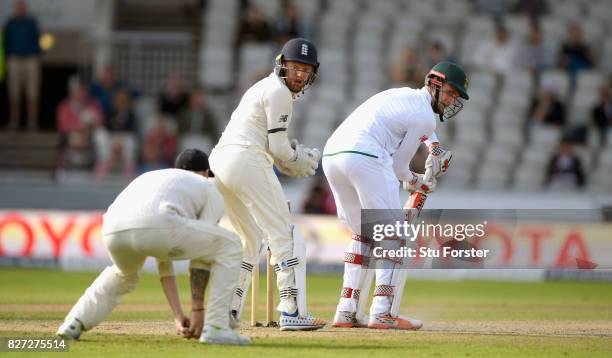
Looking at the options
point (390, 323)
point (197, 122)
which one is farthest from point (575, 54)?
point (390, 323)

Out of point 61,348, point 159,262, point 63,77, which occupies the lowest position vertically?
point 61,348

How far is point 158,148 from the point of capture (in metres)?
19.3

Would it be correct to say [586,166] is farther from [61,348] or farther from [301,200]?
[61,348]

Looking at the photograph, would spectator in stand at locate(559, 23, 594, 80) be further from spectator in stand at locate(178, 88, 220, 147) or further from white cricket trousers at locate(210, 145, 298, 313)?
white cricket trousers at locate(210, 145, 298, 313)

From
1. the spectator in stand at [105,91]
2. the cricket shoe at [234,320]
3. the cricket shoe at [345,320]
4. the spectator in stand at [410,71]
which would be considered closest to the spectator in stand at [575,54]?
the spectator in stand at [410,71]

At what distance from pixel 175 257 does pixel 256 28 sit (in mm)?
12857

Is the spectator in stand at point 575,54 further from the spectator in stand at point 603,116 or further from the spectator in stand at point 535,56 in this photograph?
the spectator in stand at point 603,116

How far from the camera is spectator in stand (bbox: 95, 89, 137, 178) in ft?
62.8

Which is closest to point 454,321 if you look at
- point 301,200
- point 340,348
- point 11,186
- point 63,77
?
point 340,348

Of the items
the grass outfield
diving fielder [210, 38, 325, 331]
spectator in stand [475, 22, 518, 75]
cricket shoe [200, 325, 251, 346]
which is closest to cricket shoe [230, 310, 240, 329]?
diving fielder [210, 38, 325, 331]

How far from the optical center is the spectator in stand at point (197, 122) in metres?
19.6

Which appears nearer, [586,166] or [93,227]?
[93,227]

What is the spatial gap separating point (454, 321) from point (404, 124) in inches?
79.3

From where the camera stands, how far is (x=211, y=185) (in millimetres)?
8461
